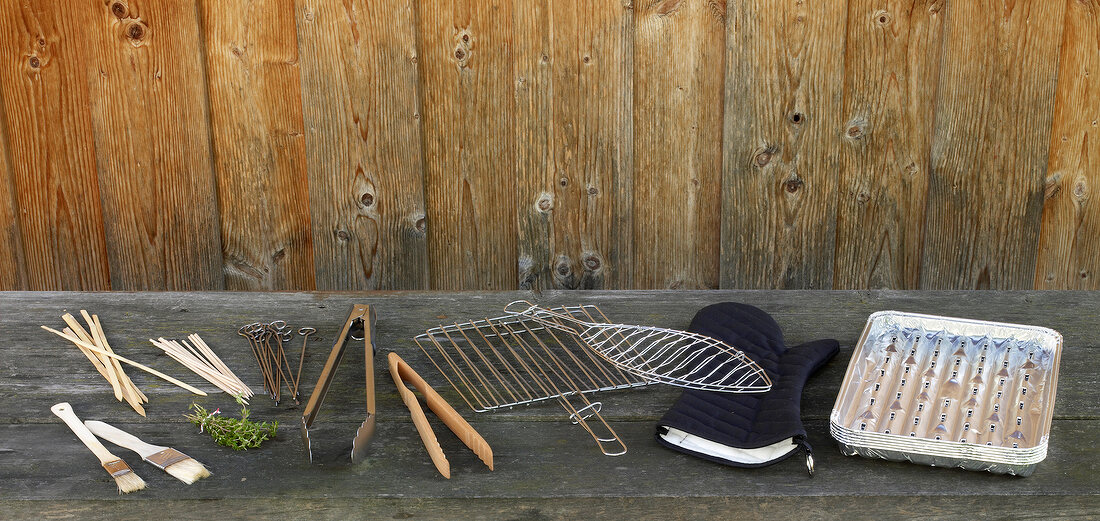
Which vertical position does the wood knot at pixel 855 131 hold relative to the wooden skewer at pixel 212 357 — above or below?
above

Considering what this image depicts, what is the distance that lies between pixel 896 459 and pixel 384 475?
2.30ft

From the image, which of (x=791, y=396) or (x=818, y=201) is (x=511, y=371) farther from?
(x=818, y=201)

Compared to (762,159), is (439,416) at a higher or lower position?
lower

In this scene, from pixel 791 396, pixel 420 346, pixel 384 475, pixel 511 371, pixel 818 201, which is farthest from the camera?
pixel 818 201

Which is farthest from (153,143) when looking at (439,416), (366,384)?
(439,416)

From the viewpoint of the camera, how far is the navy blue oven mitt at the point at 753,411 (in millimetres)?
1151

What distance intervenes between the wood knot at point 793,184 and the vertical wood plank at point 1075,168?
64 centimetres

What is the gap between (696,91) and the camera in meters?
2.14

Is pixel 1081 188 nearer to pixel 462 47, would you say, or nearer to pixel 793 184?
pixel 793 184

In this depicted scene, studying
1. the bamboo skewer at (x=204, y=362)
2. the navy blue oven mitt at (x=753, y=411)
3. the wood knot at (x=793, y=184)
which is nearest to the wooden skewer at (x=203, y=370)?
the bamboo skewer at (x=204, y=362)

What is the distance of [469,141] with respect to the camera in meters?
2.18

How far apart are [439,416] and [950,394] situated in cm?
77

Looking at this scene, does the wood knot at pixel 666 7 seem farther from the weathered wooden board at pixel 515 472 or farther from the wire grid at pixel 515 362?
the weathered wooden board at pixel 515 472

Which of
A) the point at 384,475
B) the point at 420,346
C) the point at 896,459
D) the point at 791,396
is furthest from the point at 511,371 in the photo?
the point at 896,459
